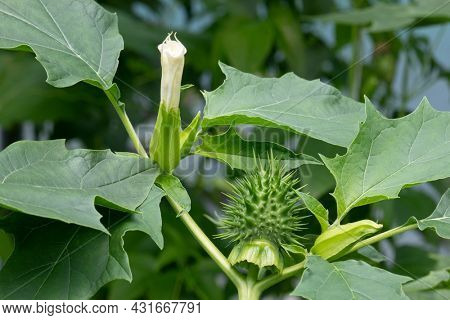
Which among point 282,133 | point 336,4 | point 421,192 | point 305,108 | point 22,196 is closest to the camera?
point 22,196

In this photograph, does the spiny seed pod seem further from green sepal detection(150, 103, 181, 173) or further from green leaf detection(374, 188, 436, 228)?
→ green leaf detection(374, 188, 436, 228)

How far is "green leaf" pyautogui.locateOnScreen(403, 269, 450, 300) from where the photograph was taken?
26.8 inches

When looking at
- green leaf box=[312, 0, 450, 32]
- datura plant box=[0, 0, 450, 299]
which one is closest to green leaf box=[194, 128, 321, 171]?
datura plant box=[0, 0, 450, 299]

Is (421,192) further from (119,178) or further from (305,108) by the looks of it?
(119,178)

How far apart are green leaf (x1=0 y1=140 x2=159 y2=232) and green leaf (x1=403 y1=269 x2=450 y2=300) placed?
0.30m

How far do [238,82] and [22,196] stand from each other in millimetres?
212

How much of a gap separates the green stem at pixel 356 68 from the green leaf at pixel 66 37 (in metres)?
0.65

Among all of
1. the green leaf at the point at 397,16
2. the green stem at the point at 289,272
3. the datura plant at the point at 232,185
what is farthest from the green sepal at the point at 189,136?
the green leaf at the point at 397,16

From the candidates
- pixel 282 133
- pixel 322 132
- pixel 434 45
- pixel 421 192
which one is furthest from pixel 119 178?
pixel 434 45

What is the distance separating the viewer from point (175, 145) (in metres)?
0.53

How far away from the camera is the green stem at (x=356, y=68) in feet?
3.91

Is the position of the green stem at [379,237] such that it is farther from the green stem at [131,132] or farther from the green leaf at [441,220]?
the green stem at [131,132]

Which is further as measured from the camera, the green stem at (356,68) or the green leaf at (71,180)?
the green stem at (356,68)

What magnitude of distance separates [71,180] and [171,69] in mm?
104
